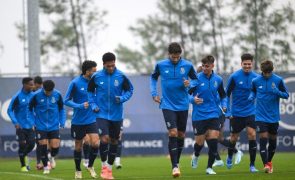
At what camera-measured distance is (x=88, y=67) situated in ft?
67.9

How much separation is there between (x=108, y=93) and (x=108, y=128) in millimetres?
733

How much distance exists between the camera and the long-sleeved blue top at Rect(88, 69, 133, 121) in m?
18.8

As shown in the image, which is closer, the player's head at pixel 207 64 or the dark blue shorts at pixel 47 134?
the player's head at pixel 207 64

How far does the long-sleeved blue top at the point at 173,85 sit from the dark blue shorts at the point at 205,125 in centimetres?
132

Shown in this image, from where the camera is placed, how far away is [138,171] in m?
22.9

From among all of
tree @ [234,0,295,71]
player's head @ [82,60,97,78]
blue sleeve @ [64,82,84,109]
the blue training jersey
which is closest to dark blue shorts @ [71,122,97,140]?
the blue training jersey

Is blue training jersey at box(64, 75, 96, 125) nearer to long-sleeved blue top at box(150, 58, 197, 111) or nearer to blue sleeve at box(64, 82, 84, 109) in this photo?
blue sleeve at box(64, 82, 84, 109)

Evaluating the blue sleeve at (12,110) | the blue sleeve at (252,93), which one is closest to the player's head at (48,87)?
the blue sleeve at (12,110)

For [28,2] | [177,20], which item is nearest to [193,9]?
[177,20]

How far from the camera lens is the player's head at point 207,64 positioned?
20250 mm

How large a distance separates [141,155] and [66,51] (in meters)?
19.6

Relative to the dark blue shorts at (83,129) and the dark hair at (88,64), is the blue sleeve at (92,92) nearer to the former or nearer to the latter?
the dark hair at (88,64)

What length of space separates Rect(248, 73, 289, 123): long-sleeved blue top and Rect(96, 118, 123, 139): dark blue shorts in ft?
11.1

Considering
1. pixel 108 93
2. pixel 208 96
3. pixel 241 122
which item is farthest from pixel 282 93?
pixel 108 93
